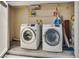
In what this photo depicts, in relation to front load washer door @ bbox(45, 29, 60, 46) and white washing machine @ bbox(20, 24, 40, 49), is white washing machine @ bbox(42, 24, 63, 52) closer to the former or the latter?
front load washer door @ bbox(45, 29, 60, 46)

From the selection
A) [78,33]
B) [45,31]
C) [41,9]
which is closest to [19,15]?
[41,9]

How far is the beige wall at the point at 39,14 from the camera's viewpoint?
402cm

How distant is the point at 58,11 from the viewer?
160 inches

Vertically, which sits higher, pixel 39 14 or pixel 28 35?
pixel 39 14

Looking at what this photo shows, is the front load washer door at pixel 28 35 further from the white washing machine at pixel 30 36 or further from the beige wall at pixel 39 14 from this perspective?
the beige wall at pixel 39 14

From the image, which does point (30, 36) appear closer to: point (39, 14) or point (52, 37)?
point (52, 37)

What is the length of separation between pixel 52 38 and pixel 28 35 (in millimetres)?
659

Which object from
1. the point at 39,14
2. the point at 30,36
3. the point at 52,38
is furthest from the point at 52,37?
the point at 39,14

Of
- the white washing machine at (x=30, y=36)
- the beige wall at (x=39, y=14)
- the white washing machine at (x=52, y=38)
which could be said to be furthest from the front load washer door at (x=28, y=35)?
the beige wall at (x=39, y=14)

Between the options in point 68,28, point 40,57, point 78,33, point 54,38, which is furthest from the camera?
point 68,28

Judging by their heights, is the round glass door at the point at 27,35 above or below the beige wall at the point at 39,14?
below

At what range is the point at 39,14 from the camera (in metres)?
4.23

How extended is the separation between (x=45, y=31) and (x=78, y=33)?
3.01 feet

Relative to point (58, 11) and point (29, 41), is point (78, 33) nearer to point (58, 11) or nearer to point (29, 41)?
point (29, 41)
